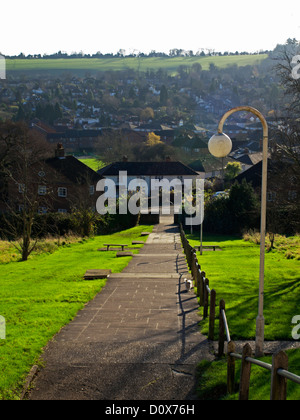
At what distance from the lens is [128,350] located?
30.2 ft

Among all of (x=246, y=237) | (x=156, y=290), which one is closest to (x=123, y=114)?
(x=246, y=237)

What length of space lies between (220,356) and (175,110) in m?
171

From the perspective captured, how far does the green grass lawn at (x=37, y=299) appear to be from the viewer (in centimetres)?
838

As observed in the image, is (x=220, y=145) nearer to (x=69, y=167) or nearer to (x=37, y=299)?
(x=37, y=299)

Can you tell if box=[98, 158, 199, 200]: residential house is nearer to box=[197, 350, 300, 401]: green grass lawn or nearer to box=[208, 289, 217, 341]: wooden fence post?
box=[208, 289, 217, 341]: wooden fence post

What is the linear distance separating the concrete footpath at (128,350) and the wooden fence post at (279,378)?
202cm

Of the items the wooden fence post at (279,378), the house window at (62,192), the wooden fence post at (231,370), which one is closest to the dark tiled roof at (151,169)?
the house window at (62,192)

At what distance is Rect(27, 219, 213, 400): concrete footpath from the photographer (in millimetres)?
7504

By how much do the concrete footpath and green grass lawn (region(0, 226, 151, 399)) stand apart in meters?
0.32

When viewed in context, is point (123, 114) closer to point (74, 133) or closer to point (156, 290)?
point (74, 133)

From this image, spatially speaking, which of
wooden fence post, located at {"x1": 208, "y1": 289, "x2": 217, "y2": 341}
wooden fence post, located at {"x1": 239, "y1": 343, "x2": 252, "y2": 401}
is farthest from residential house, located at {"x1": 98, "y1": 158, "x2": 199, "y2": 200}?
wooden fence post, located at {"x1": 239, "y1": 343, "x2": 252, "y2": 401}

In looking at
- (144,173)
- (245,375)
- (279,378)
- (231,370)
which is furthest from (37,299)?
(144,173)
